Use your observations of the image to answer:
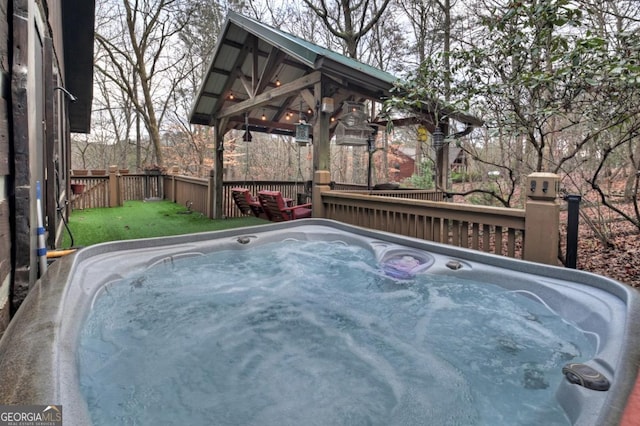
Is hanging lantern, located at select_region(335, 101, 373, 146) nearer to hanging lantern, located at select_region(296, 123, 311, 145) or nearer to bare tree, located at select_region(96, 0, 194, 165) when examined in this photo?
hanging lantern, located at select_region(296, 123, 311, 145)

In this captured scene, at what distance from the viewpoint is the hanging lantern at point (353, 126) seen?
6008mm

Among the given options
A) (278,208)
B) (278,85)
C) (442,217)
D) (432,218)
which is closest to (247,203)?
(278,208)

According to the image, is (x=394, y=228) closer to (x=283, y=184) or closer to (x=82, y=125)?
(x=283, y=184)

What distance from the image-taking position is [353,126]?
6.10m

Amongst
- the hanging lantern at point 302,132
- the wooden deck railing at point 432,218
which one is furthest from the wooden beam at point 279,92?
the wooden deck railing at point 432,218

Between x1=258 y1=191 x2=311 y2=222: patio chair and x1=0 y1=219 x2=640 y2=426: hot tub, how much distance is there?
1920mm

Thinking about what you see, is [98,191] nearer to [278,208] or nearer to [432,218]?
[278,208]

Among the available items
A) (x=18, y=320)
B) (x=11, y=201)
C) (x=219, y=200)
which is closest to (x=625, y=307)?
(x=18, y=320)

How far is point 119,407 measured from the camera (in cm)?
137

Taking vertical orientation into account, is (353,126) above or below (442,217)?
above

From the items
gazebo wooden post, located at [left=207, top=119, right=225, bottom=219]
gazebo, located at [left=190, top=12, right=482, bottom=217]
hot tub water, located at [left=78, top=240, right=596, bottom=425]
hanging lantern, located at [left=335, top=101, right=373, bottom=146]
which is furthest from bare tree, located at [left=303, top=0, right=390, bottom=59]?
hot tub water, located at [left=78, top=240, right=596, bottom=425]

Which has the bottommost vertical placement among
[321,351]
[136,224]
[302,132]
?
[321,351]

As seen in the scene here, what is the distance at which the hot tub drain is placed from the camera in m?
1.25

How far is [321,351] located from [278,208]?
4.43 metres
